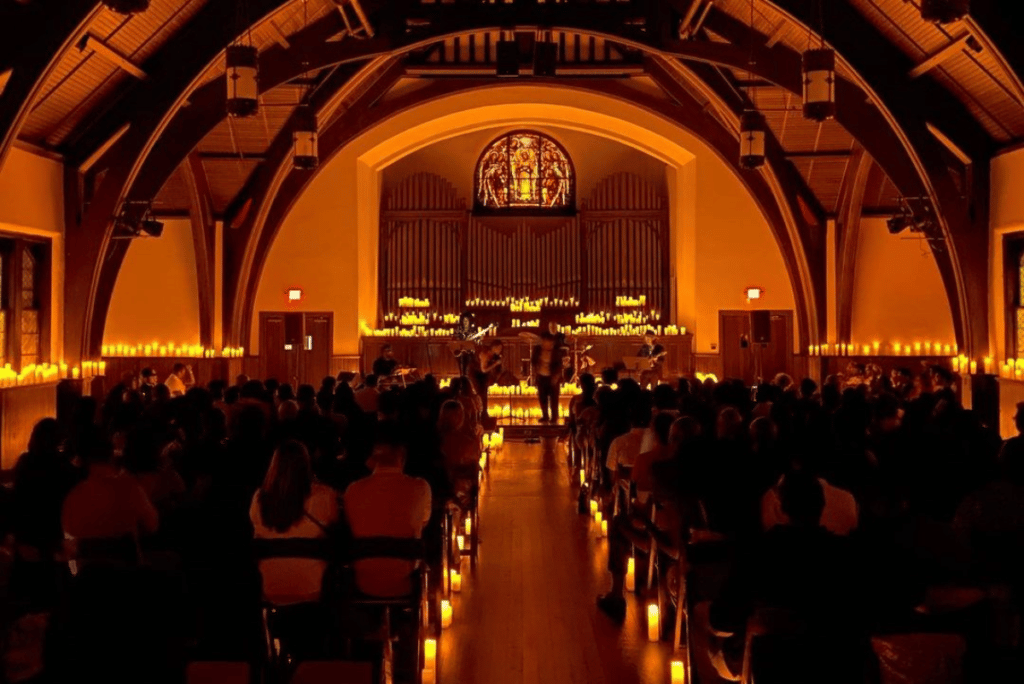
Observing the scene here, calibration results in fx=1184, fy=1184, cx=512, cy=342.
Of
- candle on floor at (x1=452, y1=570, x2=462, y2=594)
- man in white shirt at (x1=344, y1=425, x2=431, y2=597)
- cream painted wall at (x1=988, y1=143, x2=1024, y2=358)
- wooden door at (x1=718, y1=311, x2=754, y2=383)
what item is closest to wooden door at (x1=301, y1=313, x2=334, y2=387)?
wooden door at (x1=718, y1=311, x2=754, y2=383)

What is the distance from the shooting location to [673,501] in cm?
660

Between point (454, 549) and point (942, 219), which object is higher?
point (942, 219)

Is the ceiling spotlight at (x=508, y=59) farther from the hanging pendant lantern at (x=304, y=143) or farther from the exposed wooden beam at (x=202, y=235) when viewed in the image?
the exposed wooden beam at (x=202, y=235)

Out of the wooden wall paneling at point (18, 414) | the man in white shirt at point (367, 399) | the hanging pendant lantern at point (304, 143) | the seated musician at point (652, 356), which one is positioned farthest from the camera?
the seated musician at point (652, 356)

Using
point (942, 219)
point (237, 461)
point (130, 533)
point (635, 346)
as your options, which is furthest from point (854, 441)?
point (635, 346)

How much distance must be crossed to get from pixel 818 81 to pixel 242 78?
508 cm

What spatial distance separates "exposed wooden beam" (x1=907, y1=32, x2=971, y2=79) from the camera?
13.2 meters

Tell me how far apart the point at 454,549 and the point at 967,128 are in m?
9.95

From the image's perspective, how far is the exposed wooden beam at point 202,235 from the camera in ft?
66.8

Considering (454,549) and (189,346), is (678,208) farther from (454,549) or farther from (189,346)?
(454,549)

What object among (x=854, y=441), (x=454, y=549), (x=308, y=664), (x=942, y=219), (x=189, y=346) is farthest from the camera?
(x=189, y=346)

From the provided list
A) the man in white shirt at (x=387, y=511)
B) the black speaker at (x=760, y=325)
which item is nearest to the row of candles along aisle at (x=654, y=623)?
the man in white shirt at (x=387, y=511)

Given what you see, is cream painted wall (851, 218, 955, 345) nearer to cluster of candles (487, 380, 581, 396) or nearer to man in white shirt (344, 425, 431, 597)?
cluster of candles (487, 380, 581, 396)

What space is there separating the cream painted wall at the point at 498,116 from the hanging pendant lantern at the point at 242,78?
40.1 ft
